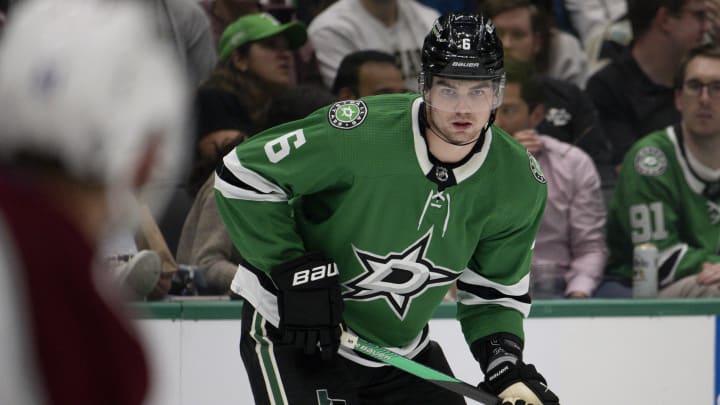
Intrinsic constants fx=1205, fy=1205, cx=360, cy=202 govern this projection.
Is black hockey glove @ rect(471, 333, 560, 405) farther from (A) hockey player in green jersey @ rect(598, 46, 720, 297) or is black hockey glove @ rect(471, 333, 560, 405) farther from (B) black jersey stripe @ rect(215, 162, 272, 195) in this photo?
(A) hockey player in green jersey @ rect(598, 46, 720, 297)

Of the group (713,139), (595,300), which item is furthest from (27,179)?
(713,139)

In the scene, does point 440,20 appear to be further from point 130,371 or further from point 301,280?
point 130,371

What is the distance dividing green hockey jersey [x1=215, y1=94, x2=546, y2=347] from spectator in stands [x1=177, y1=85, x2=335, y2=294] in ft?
3.72

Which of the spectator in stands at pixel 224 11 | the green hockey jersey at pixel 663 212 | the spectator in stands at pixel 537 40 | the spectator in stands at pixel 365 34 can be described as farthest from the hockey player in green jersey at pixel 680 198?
the spectator in stands at pixel 224 11

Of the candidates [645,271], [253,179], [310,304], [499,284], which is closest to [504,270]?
[499,284]

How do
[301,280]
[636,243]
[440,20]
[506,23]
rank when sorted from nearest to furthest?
[301,280]
[440,20]
[636,243]
[506,23]

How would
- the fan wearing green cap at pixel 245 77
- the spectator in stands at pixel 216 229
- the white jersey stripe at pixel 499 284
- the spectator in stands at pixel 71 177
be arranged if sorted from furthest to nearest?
1. the fan wearing green cap at pixel 245 77
2. the spectator in stands at pixel 216 229
3. the white jersey stripe at pixel 499 284
4. the spectator in stands at pixel 71 177

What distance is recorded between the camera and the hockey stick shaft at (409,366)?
2.56 m

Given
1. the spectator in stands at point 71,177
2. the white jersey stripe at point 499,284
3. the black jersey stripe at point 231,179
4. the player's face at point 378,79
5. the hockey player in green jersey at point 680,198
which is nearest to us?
the spectator in stands at point 71,177

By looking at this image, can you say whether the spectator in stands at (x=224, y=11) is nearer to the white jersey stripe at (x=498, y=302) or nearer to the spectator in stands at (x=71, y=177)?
the white jersey stripe at (x=498, y=302)

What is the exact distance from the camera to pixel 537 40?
4781 millimetres

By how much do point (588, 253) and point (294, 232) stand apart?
177cm

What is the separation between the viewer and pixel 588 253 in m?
4.08

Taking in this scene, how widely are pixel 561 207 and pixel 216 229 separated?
1.19 metres
